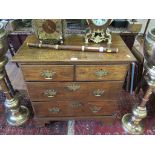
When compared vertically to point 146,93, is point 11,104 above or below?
below

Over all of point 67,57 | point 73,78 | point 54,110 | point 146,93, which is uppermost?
point 67,57

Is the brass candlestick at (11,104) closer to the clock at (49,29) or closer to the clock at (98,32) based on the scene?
the clock at (49,29)

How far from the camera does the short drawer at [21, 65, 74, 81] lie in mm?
1142

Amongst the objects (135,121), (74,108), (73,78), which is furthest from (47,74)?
(135,121)

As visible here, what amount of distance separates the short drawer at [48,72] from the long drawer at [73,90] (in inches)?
1.9

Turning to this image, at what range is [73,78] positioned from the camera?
121 centimetres

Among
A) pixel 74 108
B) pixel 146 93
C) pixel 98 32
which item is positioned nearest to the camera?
pixel 98 32

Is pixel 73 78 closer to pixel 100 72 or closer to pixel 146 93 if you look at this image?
pixel 100 72

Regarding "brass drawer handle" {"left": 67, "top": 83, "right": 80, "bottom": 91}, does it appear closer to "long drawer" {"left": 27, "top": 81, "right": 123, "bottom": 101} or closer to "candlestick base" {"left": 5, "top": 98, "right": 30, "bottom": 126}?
"long drawer" {"left": 27, "top": 81, "right": 123, "bottom": 101}

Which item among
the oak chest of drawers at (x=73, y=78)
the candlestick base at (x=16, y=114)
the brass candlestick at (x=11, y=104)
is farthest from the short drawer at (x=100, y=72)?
the candlestick base at (x=16, y=114)

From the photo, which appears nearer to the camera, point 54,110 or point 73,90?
point 73,90

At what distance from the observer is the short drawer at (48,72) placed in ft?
3.75

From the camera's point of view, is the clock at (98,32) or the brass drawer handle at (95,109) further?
the brass drawer handle at (95,109)

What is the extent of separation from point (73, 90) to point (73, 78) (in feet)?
0.40
